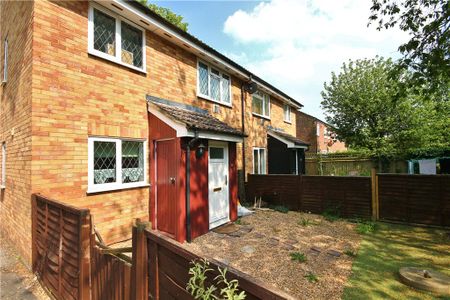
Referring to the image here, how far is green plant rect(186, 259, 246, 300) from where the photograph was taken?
144 cm

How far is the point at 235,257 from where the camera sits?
5074 mm

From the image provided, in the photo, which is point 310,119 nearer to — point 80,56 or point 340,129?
point 340,129

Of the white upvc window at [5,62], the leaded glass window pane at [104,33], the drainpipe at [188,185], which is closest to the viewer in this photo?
the leaded glass window pane at [104,33]

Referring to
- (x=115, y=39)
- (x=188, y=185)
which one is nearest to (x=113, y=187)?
(x=188, y=185)

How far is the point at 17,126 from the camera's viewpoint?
5.34 meters

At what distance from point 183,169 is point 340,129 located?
1686 cm

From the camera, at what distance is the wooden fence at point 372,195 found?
7043 mm

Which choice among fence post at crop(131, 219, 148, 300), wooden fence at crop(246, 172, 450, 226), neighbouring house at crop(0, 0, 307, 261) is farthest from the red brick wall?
wooden fence at crop(246, 172, 450, 226)

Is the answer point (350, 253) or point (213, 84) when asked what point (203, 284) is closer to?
point (350, 253)

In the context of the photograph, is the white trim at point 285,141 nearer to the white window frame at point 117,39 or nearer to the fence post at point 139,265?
the white window frame at point 117,39

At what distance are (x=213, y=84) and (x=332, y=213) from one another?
669 cm

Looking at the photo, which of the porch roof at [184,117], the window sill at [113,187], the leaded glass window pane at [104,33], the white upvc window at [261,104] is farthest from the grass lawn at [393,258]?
the white upvc window at [261,104]

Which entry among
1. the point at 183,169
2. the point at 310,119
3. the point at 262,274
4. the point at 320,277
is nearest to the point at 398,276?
the point at 320,277

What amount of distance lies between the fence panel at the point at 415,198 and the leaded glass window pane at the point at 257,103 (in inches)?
263
